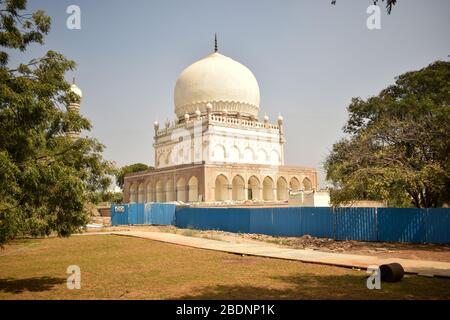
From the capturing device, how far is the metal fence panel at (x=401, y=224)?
1557 cm

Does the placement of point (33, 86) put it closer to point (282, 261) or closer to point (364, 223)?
point (282, 261)

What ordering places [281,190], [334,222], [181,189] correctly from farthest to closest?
[281,190], [181,189], [334,222]

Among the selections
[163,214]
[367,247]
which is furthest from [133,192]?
[367,247]

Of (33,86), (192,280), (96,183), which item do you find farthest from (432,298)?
(33,86)

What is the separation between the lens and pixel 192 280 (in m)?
9.30

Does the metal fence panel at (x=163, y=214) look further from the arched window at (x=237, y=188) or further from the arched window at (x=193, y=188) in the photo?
the arched window at (x=237, y=188)

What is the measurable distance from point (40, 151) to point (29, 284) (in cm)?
305

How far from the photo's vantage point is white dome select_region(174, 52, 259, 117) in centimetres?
4569

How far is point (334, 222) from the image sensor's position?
59.5ft

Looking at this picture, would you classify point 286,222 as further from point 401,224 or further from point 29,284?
point 29,284

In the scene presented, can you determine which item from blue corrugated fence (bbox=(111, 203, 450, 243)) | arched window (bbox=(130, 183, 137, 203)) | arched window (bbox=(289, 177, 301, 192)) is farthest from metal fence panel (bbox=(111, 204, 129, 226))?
arched window (bbox=(289, 177, 301, 192))

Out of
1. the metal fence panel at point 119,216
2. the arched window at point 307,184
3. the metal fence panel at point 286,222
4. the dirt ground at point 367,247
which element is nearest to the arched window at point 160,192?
the metal fence panel at point 119,216

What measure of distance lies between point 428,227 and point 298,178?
3047 centimetres

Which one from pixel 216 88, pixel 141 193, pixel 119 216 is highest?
pixel 216 88
